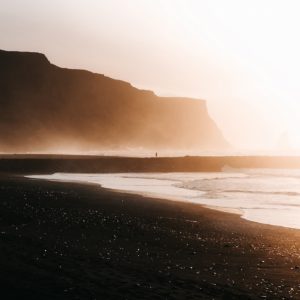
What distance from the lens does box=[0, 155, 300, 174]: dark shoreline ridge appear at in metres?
81.1

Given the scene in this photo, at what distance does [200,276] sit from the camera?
13164 mm

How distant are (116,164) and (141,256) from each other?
248 ft

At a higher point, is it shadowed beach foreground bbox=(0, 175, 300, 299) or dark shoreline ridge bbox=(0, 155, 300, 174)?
dark shoreline ridge bbox=(0, 155, 300, 174)

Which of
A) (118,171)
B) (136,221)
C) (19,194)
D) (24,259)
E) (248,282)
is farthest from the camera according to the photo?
(118,171)

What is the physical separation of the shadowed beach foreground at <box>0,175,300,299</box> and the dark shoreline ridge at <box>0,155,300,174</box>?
50620mm

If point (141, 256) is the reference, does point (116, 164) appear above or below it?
above

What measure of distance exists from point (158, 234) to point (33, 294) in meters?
8.93

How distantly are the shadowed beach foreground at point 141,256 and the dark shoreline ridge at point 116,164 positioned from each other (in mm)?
50620

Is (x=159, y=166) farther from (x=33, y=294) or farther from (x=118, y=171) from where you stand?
(x=33, y=294)

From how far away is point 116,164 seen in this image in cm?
9075

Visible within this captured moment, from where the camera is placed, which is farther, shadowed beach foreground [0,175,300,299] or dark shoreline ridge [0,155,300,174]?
dark shoreline ridge [0,155,300,174]

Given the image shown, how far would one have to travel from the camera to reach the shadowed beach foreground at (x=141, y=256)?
11.7 metres

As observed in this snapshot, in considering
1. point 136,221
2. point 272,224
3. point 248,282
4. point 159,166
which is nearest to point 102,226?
point 136,221

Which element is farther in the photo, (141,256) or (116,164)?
(116,164)
